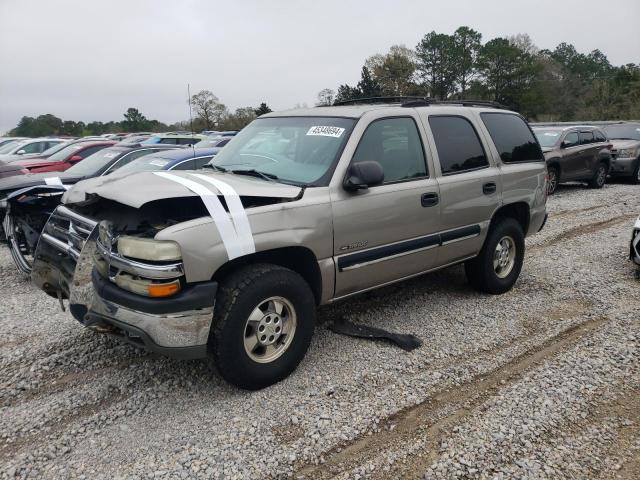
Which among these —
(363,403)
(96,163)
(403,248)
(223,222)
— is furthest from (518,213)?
(96,163)

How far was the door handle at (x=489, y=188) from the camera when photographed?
490 centimetres

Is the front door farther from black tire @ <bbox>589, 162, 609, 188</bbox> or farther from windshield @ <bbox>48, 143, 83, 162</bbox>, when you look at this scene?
black tire @ <bbox>589, 162, 609, 188</bbox>

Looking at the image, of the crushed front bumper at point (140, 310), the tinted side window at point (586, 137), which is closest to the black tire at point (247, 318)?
the crushed front bumper at point (140, 310)

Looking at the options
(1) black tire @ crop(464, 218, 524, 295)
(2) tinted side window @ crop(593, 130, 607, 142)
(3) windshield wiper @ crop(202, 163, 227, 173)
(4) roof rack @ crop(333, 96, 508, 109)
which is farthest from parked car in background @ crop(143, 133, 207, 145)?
(1) black tire @ crop(464, 218, 524, 295)

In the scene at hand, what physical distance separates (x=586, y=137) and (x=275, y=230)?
12.2 metres

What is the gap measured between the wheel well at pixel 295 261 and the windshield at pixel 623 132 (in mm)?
15090

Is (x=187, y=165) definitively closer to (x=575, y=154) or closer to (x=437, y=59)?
(x=575, y=154)

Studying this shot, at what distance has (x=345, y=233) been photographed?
3.75m

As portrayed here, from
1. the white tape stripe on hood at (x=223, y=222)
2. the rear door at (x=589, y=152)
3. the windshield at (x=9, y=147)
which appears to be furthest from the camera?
the windshield at (x=9, y=147)

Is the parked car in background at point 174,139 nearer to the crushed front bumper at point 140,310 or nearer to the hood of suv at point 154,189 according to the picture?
the hood of suv at point 154,189

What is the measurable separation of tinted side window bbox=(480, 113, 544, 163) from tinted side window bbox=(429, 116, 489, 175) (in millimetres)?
328

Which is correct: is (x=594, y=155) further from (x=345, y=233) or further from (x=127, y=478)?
(x=127, y=478)

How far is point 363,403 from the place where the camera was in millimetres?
3352

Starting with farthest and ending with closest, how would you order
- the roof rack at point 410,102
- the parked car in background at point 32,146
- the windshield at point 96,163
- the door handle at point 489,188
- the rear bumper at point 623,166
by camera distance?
the parked car in background at point 32,146, the rear bumper at point 623,166, the windshield at point 96,163, the door handle at point 489,188, the roof rack at point 410,102
